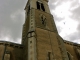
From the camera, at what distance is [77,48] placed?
67.5 feet

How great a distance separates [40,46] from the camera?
15102mm

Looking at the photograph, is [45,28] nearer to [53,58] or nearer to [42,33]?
[42,33]

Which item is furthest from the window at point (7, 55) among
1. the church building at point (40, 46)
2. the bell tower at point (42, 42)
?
the bell tower at point (42, 42)

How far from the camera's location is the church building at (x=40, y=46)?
14.7m

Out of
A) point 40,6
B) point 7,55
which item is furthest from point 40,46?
point 40,6

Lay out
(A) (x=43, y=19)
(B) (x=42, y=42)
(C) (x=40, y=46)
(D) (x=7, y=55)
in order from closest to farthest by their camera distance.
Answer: (C) (x=40, y=46) < (D) (x=7, y=55) < (B) (x=42, y=42) < (A) (x=43, y=19)

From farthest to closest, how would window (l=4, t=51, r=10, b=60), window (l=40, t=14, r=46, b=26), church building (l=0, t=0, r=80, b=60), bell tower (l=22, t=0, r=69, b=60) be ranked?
window (l=40, t=14, r=46, b=26) → window (l=4, t=51, r=10, b=60) → church building (l=0, t=0, r=80, b=60) → bell tower (l=22, t=0, r=69, b=60)

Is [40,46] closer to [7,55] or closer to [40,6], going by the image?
[7,55]

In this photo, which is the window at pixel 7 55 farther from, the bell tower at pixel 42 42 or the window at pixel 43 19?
the window at pixel 43 19

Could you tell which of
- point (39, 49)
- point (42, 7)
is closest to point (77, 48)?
point (39, 49)

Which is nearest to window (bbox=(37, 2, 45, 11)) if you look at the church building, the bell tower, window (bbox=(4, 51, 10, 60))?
the church building

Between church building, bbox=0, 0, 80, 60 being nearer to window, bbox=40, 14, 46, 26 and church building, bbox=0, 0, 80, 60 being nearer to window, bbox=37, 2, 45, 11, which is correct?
window, bbox=40, 14, 46, 26

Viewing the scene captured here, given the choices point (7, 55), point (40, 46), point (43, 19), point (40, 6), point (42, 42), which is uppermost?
point (40, 6)

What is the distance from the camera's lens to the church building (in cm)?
1466
